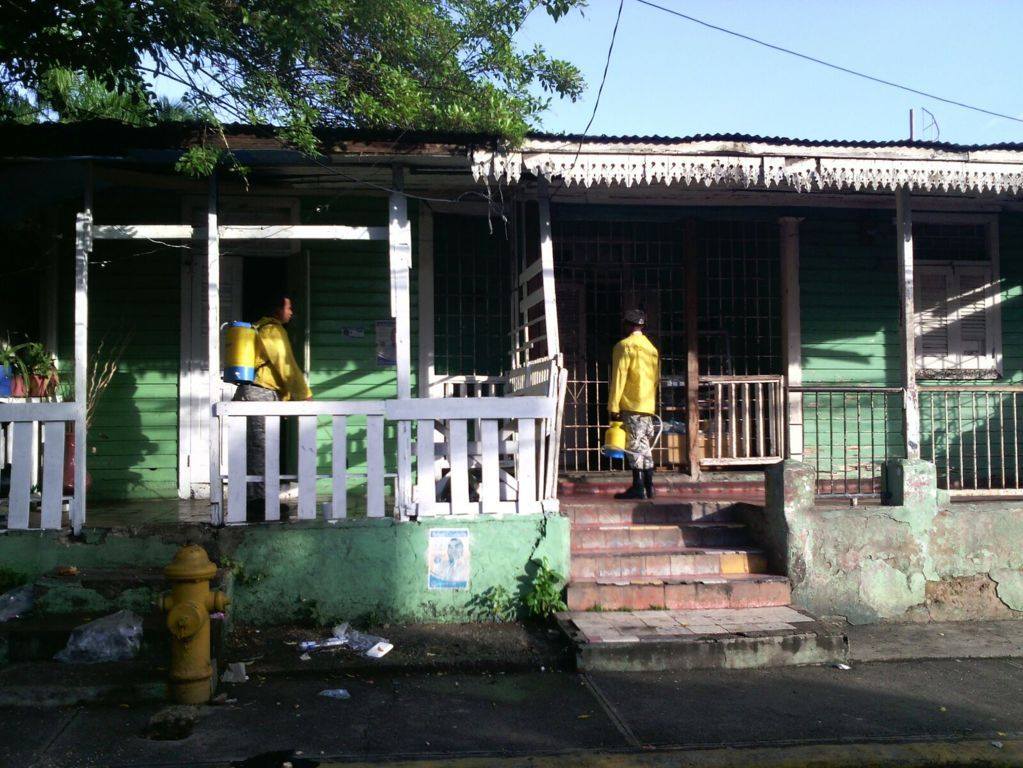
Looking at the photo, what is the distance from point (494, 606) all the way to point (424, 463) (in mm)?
1131

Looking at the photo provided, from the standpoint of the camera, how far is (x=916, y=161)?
6.78 m

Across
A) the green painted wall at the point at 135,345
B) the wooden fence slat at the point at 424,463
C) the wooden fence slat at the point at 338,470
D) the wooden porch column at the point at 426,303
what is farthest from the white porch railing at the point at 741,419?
the green painted wall at the point at 135,345

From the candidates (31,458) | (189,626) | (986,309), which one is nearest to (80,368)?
(31,458)

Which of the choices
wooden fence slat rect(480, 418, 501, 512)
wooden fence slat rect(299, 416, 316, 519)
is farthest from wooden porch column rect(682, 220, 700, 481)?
wooden fence slat rect(299, 416, 316, 519)

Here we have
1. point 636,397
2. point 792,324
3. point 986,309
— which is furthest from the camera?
point 986,309

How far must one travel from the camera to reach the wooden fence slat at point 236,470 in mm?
5957

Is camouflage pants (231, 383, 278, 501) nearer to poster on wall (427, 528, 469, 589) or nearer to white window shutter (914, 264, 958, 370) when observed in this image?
poster on wall (427, 528, 469, 589)

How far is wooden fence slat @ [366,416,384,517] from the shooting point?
239 inches

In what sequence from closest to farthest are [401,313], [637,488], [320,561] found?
[320,561] < [401,313] < [637,488]

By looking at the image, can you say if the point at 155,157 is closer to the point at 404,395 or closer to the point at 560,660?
the point at 404,395

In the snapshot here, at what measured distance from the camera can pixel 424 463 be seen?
6062mm

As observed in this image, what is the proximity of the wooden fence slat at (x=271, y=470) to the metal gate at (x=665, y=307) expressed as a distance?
129 inches

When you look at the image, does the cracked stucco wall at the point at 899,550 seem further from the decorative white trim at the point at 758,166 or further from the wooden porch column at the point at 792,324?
the decorative white trim at the point at 758,166

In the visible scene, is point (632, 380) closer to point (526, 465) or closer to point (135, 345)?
point (526, 465)
